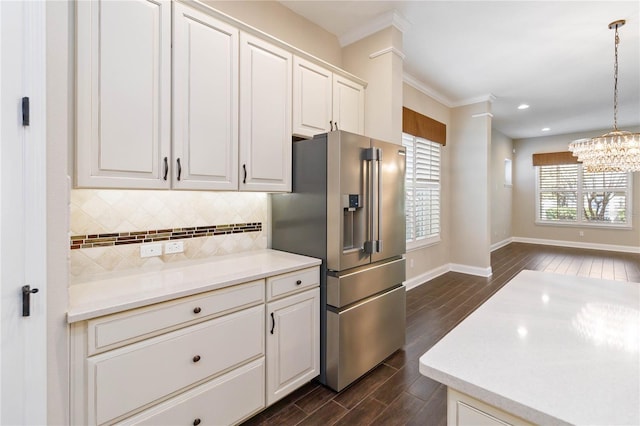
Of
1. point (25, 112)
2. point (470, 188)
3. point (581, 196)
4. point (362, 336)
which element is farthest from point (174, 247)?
point (581, 196)

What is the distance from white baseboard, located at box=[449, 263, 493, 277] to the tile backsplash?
418cm

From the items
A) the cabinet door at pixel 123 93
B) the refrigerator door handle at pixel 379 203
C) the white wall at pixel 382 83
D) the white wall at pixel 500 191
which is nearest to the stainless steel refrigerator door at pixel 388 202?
the refrigerator door handle at pixel 379 203

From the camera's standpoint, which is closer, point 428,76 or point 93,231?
point 93,231

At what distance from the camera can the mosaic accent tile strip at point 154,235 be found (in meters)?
1.73

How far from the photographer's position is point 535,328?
1088 millimetres

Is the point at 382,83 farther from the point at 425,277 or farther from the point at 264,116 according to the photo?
the point at 425,277

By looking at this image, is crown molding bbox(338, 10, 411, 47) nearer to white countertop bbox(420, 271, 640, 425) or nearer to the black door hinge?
white countertop bbox(420, 271, 640, 425)

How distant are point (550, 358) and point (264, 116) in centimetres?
205

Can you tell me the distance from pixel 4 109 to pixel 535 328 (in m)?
2.17

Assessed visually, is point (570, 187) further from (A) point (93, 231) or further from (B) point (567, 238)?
(A) point (93, 231)

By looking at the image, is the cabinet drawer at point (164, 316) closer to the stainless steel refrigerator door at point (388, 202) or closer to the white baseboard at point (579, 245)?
the stainless steel refrigerator door at point (388, 202)

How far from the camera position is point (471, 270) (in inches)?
207

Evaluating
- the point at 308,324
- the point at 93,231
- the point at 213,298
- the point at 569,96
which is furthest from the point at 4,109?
the point at 569,96

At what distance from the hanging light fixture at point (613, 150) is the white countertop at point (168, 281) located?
11.6ft
